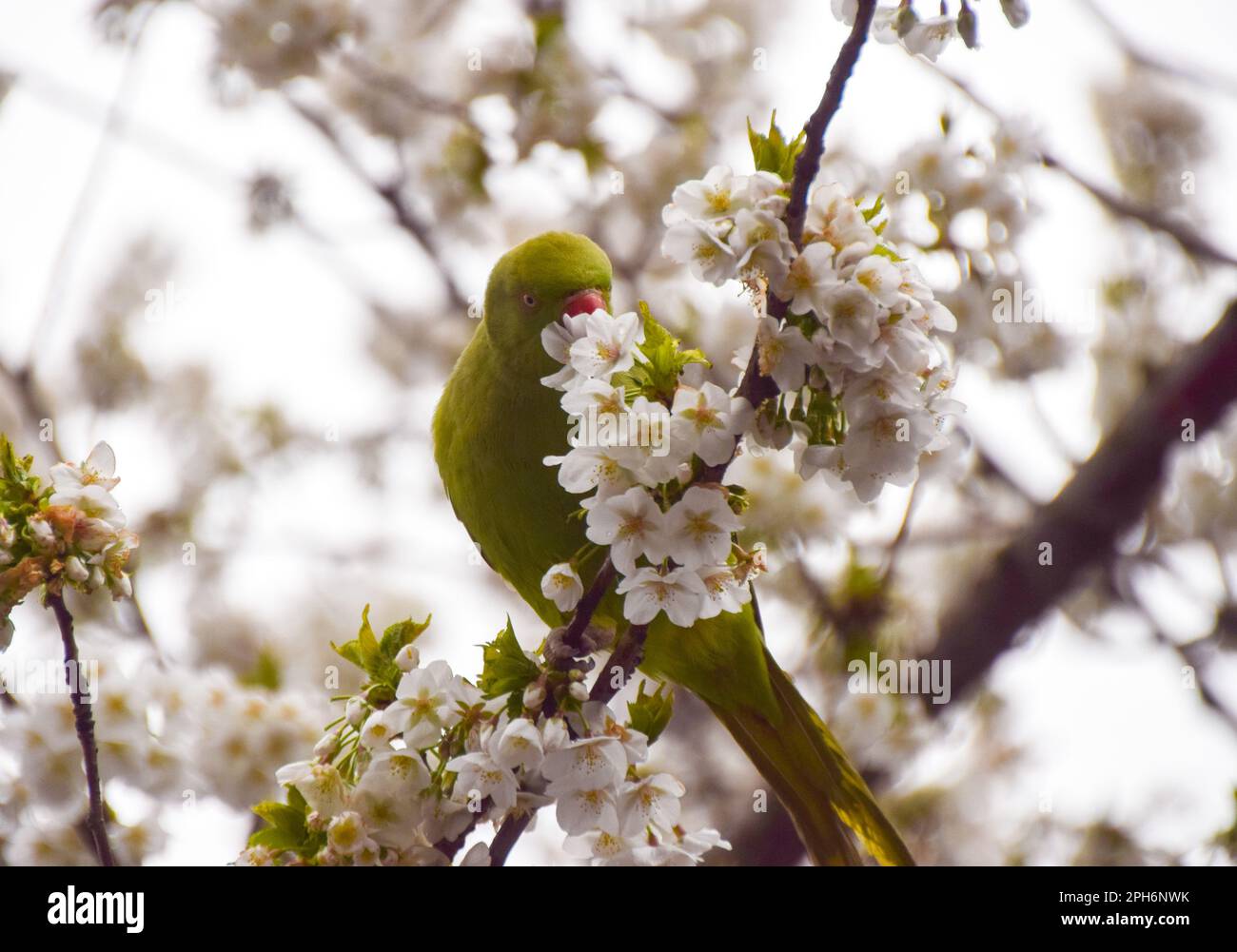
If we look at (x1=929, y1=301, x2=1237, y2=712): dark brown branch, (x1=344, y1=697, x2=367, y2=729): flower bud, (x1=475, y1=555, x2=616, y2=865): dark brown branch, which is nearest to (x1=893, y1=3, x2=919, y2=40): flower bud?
(x1=475, y1=555, x2=616, y2=865): dark brown branch

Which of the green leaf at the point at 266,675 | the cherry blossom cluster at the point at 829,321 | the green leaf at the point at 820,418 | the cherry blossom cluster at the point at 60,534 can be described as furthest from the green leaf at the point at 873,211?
the green leaf at the point at 266,675

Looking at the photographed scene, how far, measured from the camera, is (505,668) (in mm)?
1681

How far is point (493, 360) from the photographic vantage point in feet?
8.62

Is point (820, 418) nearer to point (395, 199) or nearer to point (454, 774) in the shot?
point (454, 774)

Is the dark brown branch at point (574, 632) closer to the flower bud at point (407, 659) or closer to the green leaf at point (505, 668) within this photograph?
the green leaf at point (505, 668)

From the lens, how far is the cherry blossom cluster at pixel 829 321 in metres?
1.35

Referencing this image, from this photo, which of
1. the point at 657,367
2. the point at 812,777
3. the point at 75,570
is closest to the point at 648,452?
the point at 657,367

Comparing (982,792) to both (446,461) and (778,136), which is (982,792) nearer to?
(446,461)

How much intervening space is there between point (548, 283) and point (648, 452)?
1132 millimetres

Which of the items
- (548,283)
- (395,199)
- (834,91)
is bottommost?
(834,91)

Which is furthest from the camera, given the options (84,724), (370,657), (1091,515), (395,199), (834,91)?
(395,199)

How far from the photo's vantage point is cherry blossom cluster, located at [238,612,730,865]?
159cm
